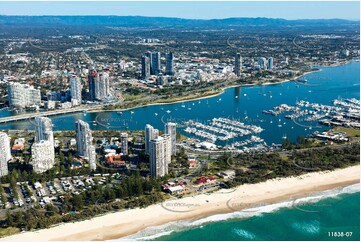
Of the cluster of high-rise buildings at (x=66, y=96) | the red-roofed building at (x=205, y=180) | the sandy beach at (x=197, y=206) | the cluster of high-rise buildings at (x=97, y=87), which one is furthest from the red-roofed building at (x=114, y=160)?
the cluster of high-rise buildings at (x=97, y=87)

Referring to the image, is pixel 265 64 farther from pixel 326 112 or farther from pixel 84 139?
pixel 84 139

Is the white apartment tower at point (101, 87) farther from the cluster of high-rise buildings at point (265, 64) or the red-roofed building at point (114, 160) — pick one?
the cluster of high-rise buildings at point (265, 64)

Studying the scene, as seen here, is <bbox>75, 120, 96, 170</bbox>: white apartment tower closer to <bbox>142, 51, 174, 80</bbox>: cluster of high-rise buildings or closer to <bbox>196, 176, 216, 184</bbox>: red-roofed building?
<bbox>196, 176, 216, 184</bbox>: red-roofed building

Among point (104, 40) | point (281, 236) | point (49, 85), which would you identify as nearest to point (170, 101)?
point (49, 85)

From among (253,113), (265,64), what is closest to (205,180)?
(253,113)

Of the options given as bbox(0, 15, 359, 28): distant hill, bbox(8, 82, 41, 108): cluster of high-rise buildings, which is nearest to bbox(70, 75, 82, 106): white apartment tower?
bbox(8, 82, 41, 108): cluster of high-rise buildings
